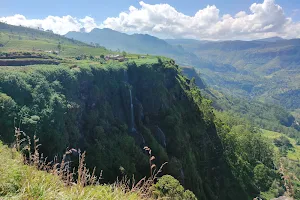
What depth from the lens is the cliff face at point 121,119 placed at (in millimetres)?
35094

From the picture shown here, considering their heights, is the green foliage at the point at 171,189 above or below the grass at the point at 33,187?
below

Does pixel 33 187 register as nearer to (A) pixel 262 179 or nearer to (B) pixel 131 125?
(B) pixel 131 125

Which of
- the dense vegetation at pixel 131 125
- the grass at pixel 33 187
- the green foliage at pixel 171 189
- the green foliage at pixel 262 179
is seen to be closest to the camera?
the grass at pixel 33 187

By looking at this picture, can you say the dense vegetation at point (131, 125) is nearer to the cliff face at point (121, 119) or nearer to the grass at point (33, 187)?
the cliff face at point (121, 119)

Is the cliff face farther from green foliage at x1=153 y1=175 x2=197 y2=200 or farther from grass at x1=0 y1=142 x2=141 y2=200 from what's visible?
grass at x1=0 y1=142 x2=141 y2=200

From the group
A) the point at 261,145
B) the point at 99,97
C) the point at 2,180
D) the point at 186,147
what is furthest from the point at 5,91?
the point at 261,145

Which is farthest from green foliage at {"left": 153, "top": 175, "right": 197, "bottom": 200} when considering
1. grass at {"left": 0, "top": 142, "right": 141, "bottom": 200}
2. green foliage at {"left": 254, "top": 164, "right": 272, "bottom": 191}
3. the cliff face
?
green foliage at {"left": 254, "top": 164, "right": 272, "bottom": 191}

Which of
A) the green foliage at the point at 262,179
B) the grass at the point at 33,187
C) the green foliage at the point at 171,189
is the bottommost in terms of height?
the green foliage at the point at 262,179

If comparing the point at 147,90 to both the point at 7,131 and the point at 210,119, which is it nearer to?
the point at 210,119

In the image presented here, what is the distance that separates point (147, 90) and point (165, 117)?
9.07 meters

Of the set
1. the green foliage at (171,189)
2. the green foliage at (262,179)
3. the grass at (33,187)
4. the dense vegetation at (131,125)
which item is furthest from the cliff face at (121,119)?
the grass at (33,187)

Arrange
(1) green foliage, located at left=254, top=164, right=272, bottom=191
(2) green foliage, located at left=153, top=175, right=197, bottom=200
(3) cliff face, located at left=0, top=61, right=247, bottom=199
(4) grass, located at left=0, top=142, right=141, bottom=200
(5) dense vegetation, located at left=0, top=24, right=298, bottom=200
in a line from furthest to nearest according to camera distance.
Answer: (1) green foliage, located at left=254, top=164, right=272, bottom=191
(3) cliff face, located at left=0, top=61, right=247, bottom=199
(5) dense vegetation, located at left=0, top=24, right=298, bottom=200
(2) green foliage, located at left=153, top=175, right=197, bottom=200
(4) grass, located at left=0, top=142, right=141, bottom=200

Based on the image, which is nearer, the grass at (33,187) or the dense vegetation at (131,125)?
the grass at (33,187)

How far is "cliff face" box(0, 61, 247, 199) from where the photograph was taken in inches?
1382
